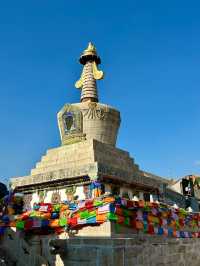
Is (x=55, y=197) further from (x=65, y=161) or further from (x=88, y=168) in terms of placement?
(x=88, y=168)

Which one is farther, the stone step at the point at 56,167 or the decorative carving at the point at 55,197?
the stone step at the point at 56,167

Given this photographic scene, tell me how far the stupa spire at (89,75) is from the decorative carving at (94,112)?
2.27 meters

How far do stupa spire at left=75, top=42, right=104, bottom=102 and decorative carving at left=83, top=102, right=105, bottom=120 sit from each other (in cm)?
227

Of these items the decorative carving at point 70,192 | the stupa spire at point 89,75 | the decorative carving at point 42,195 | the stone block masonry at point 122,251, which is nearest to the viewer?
the stone block masonry at point 122,251

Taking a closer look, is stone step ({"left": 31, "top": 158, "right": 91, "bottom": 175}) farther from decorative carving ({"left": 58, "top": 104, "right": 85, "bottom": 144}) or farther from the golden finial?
the golden finial

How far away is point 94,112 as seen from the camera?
83.1 feet

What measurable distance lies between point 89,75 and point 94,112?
16.1ft

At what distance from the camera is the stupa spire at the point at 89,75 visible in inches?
1099

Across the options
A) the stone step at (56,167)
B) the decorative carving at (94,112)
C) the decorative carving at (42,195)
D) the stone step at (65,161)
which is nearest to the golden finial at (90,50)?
the decorative carving at (94,112)

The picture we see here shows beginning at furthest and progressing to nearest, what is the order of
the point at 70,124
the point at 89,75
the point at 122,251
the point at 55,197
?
1. the point at 89,75
2. the point at 70,124
3. the point at 55,197
4. the point at 122,251

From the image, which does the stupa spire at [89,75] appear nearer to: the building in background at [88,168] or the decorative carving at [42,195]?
the building in background at [88,168]

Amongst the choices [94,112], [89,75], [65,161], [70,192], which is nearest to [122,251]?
[70,192]

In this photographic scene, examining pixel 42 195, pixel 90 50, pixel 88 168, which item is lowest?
pixel 42 195

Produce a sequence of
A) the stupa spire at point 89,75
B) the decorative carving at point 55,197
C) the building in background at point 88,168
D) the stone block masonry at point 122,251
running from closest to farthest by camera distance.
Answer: the stone block masonry at point 122,251 < the building in background at point 88,168 < the decorative carving at point 55,197 < the stupa spire at point 89,75
